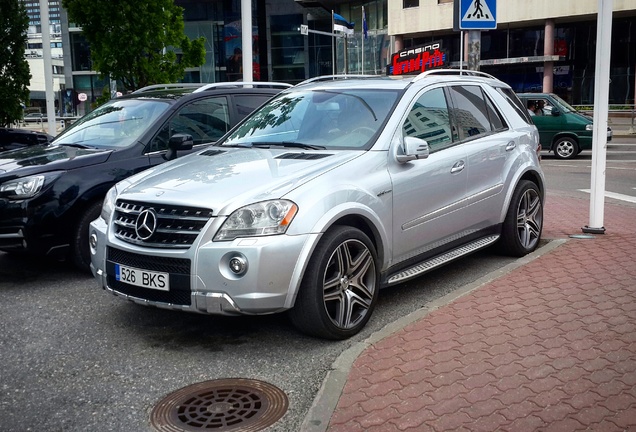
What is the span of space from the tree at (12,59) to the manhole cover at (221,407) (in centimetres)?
1604

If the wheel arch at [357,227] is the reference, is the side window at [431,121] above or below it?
above

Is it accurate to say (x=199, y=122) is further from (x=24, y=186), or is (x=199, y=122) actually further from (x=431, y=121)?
(x=431, y=121)

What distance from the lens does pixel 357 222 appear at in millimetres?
5129

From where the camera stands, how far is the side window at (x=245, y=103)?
8.04 m

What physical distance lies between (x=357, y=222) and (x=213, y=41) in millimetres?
61855

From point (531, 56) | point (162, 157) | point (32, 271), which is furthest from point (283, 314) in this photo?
point (531, 56)

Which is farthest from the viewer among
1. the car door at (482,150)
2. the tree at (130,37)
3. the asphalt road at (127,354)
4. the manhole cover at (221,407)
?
the tree at (130,37)

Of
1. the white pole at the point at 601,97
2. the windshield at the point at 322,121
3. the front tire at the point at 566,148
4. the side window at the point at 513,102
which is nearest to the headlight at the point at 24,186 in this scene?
the windshield at the point at 322,121

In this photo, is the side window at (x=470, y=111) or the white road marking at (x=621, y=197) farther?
the white road marking at (x=621, y=197)

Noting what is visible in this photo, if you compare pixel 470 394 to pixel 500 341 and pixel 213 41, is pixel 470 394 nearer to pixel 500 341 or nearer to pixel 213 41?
pixel 500 341

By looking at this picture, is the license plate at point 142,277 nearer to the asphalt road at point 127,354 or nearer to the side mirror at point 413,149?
the asphalt road at point 127,354

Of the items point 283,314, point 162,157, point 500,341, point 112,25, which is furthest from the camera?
point 112,25

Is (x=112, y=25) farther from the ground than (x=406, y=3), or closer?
closer

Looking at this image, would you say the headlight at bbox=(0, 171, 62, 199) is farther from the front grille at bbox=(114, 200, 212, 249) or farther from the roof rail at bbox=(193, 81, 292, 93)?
the roof rail at bbox=(193, 81, 292, 93)
